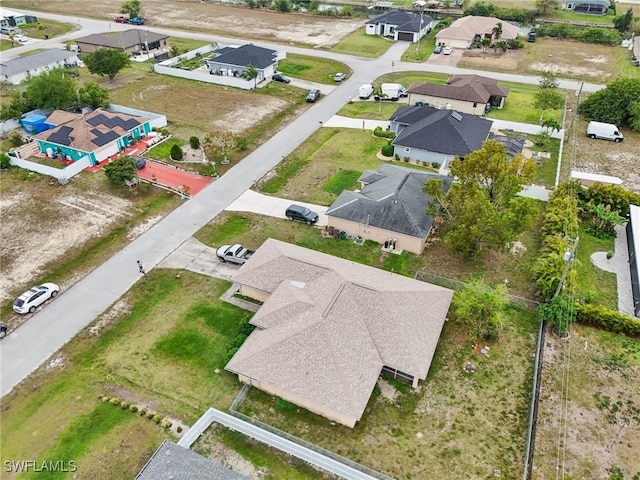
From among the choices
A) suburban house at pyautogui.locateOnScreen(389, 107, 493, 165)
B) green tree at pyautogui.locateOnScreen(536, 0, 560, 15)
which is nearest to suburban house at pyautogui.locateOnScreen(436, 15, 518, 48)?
green tree at pyautogui.locateOnScreen(536, 0, 560, 15)

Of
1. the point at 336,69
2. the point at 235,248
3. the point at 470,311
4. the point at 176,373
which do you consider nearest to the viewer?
the point at 176,373

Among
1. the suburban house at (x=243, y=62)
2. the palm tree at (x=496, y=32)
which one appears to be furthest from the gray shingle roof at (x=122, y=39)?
the palm tree at (x=496, y=32)

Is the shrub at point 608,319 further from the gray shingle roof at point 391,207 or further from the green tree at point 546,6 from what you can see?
the green tree at point 546,6

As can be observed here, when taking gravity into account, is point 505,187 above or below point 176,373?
above

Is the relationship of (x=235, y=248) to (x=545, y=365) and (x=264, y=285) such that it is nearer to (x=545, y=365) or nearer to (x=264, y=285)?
(x=264, y=285)

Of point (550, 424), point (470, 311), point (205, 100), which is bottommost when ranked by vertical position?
point (550, 424)

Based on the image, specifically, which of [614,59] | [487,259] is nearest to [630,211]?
[487,259]
